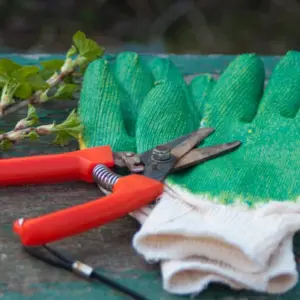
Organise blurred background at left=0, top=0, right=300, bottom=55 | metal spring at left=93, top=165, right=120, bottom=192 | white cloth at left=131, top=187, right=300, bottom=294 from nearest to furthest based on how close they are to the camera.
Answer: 1. white cloth at left=131, top=187, right=300, bottom=294
2. metal spring at left=93, top=165, right=120, bottom=192
3. blurred background at left=0, top=0, right=300, bottom=55

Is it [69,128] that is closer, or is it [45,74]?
[69,128]

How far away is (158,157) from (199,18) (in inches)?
86.3

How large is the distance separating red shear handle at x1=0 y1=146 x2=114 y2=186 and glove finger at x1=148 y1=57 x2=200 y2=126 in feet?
0.66

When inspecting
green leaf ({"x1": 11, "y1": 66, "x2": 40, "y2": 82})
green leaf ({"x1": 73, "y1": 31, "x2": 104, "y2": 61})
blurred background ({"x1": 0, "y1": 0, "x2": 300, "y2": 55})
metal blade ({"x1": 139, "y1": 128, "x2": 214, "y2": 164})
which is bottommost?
blurred background ({"x1": 0, "y1": 0, "x2": 300, "y2": 55})

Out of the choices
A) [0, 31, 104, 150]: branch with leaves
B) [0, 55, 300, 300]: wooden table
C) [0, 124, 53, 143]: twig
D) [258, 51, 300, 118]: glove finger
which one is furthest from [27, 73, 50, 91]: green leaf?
[258, 51, 300, 118]: glove finger

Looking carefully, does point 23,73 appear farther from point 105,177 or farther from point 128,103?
point 105,177

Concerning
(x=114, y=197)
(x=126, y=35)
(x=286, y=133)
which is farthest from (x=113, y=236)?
(x=126, y=35)

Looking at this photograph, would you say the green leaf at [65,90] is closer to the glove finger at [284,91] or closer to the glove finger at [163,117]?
the glove finger at [163,117]

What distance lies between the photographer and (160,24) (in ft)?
9.05

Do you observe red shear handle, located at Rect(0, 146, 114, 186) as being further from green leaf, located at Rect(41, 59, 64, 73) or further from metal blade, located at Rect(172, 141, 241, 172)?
green leaf, located at Rect(41, 59, 64, 73)

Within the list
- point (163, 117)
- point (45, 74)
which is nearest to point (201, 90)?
point (163, 117)

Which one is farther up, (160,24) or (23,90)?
(23,90)

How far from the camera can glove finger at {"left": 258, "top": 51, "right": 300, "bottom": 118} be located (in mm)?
911

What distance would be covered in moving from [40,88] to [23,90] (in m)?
0.03
